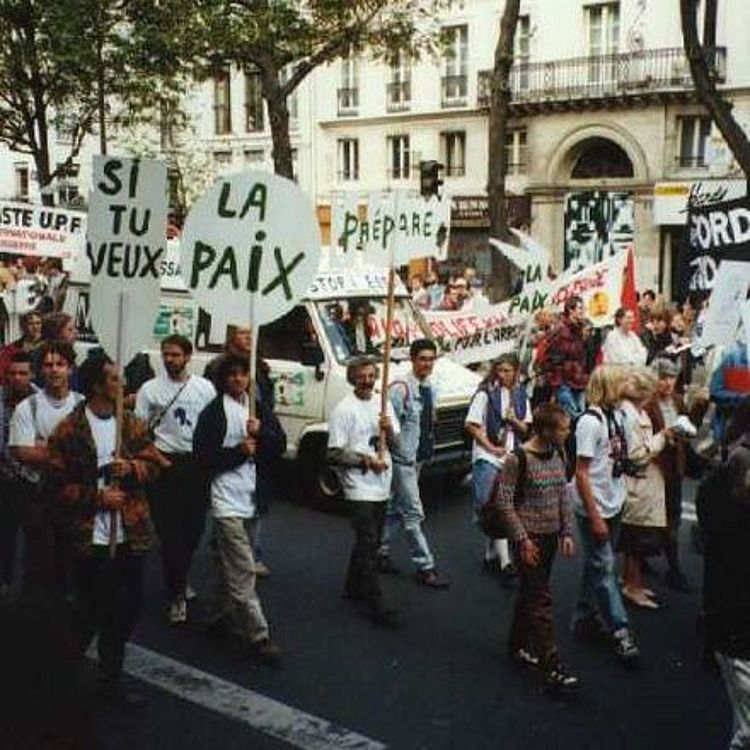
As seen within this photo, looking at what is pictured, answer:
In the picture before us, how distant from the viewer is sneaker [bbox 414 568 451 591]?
23.8 feet

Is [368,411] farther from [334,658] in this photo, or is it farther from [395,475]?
[334,658]

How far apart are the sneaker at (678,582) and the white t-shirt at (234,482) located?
292 cm

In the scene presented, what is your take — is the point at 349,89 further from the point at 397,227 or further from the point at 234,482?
the point at 234,482

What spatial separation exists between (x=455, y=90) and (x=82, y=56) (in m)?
16.2

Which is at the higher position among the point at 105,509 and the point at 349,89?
the point at 349,89

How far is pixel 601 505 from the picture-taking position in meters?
6.15

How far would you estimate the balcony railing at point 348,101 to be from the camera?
3853 cm

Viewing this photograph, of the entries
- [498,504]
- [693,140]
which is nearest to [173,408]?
[498,504]

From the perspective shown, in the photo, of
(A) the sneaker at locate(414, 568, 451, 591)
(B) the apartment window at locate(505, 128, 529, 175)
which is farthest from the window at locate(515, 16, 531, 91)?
(A) the sneaker at locate(414, 568, 451, 591)

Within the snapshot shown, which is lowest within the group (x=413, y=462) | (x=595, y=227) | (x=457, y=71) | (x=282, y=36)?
(x=413, y=462)

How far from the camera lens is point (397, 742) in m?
4.93

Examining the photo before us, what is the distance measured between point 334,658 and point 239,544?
0.79 meters

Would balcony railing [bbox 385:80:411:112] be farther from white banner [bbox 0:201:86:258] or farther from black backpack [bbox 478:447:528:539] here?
black backpack [bbox 478:447:528:539]

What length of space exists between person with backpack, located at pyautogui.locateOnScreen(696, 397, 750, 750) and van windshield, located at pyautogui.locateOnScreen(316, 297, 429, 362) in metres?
5.38
